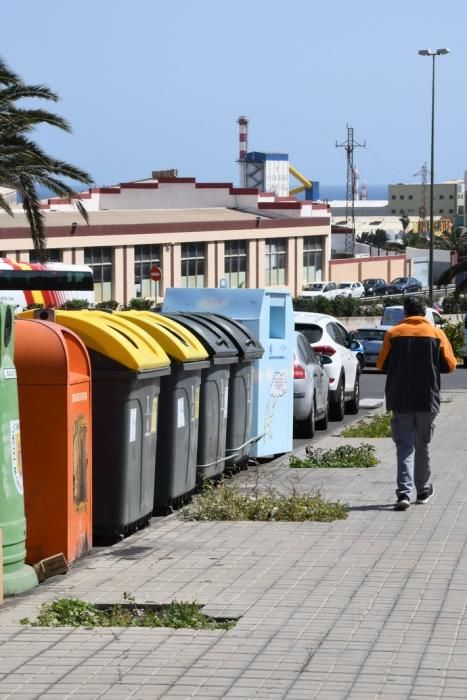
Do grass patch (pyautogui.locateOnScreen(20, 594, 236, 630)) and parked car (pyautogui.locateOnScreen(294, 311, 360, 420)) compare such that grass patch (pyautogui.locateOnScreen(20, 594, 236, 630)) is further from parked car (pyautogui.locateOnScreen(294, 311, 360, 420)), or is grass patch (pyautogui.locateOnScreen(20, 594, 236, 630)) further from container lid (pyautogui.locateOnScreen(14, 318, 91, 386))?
parked car (pyautogui.locateOnScreen(294, 311, 360, 420))

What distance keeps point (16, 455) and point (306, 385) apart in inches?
413

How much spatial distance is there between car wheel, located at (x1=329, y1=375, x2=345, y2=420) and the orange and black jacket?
10615 mm

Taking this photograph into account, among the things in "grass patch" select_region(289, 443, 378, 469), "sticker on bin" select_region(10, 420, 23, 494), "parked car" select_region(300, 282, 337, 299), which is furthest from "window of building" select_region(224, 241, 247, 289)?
"sticker on bin" select_region(10, 420, 23, 494)

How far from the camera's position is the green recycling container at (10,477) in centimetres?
829

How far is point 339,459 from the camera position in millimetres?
15086

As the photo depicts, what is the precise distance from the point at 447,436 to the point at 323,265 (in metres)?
70.9

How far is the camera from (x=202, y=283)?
74938 millimetres

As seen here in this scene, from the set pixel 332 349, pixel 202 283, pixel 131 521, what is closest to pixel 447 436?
pixel 332 349

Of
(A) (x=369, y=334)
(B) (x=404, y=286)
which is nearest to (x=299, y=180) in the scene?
(B) (x=404, y=286)

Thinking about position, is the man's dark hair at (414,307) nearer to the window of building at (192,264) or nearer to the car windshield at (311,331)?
the car windshield at (311,331)

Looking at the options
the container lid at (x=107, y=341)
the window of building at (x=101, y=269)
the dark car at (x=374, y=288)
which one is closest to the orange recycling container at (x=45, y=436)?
the container lid at (x=107, y=341)

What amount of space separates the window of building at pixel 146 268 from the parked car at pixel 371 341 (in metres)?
28.2

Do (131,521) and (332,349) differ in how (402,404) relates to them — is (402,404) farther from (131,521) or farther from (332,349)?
(332,349)

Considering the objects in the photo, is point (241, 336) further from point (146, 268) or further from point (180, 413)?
point (146, 268)
